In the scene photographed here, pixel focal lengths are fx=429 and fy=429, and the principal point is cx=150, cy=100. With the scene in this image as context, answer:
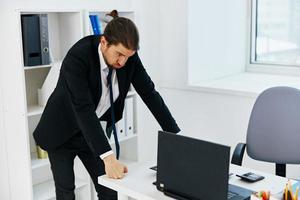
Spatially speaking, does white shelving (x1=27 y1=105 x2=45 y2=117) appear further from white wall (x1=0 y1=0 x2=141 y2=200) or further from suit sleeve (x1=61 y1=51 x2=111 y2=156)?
suit sleeve (x1=61 y1=51 x2=111 y2=156)

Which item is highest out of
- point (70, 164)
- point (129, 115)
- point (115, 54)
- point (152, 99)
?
point (115, 54)

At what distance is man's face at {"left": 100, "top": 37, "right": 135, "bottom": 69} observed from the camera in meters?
1.92

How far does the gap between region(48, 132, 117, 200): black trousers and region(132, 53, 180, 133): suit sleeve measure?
1.34 ft

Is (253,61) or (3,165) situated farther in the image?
(253,61)

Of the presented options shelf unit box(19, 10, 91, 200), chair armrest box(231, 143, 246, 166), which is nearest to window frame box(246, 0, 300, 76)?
chair armrest box(231, 143, 246, 166)

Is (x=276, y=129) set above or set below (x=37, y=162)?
above

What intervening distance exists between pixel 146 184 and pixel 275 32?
2351mm

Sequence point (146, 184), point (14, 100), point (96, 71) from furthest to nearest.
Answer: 1. point (14, 100)
2. point (96, 71)
3. point (146, 184)

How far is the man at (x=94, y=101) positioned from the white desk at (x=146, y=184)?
49 mm

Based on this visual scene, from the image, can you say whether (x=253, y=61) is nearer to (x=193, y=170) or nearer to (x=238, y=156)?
(x=238, y=156)

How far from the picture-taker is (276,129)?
101 inches

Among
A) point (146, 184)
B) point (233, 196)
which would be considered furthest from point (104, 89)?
point (233, 196)

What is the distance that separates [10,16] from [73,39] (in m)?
0.51

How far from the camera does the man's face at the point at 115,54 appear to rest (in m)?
1.92
